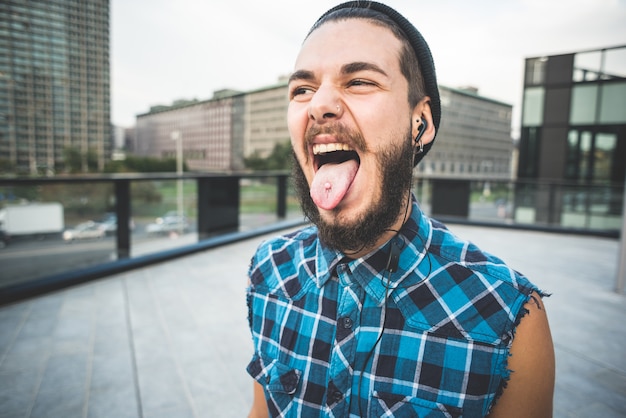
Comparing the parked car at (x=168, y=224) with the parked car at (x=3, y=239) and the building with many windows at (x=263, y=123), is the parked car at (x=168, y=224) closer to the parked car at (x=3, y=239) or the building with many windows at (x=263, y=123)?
the parked car at (x=3, y=239)

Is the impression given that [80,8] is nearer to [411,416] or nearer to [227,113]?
[227,113]

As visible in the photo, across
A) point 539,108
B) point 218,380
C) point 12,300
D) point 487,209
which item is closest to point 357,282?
point 218,380

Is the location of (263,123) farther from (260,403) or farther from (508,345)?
(508,345)

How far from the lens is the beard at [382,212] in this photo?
90 centimetres

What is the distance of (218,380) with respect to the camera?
251 cm

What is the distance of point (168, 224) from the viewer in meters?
5.69

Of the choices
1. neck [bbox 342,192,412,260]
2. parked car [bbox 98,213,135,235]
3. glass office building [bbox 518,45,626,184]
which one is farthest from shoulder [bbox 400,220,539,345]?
glass office building [bbox 518,45,626,184]

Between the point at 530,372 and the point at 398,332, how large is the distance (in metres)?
0.30

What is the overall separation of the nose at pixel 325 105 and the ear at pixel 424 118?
22 centimetres

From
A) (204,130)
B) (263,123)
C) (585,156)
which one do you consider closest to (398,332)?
(204,130)

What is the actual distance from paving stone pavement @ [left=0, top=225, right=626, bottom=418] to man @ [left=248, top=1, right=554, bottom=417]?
5.39ft

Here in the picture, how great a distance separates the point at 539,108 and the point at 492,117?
7.31 metres

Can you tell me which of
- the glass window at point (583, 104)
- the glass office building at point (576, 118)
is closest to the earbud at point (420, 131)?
the glass office building at point (576, 118)

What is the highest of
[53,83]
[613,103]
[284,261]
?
[53,83]
